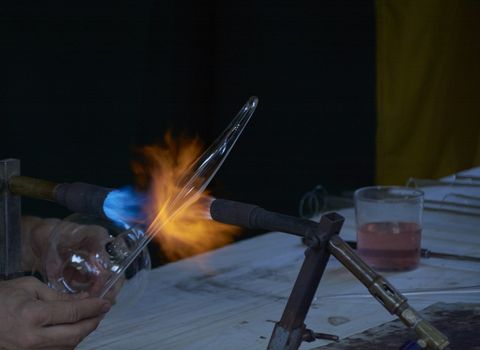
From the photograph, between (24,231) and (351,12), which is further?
(351,12)

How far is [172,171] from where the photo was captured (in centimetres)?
124

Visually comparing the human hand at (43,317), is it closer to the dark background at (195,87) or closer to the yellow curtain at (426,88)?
the dark background at (195,87)

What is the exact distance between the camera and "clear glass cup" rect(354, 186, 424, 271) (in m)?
1.52

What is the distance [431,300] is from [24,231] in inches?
25.4

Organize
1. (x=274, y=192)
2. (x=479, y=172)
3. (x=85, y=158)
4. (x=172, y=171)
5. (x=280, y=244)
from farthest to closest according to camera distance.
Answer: (x=274, y=192)
(x=85, y=158)
(x=479, y=172)
(x=280, y=244)
(x=172, y=171)

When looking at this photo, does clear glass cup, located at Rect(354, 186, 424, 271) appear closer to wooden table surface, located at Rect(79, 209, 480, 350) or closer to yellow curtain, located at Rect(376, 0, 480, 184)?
wooden table surface, located at Rect(79, 209, 480, 350)

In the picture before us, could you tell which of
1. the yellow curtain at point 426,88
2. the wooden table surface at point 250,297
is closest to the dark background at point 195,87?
the yellow curtain at point 426,88

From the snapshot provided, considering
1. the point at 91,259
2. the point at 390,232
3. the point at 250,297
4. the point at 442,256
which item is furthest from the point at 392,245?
the point at 91,259

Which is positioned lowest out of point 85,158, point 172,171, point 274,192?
point 274,192

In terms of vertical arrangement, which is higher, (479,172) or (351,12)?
(351,12)

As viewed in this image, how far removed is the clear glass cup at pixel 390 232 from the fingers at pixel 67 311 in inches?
25.4

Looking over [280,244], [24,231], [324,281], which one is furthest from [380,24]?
[24,231]

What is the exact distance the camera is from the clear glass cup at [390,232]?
1.52m

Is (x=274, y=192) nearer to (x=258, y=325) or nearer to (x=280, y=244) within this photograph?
(x=280, y=244)
